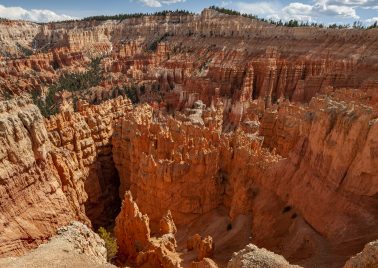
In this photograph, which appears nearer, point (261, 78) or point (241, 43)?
point (261, 78)

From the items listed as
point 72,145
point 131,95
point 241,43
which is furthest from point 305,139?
point 241,43

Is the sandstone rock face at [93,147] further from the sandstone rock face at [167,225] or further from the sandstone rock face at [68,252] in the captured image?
the sandstone rock face at [68,252]

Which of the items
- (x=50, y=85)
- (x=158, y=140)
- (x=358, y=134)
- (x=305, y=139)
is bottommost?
(x=50, y=85)

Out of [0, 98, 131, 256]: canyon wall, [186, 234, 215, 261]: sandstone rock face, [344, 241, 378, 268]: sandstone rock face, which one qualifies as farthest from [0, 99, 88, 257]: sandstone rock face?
[344, 241, 378, 268]: sandstone rock face

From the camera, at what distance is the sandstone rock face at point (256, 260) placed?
29.7 feet

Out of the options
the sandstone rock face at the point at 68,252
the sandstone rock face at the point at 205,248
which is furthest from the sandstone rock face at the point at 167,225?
the sandstone rock face at the point at 68,252

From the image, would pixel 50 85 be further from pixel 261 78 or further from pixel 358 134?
pixel 358 134

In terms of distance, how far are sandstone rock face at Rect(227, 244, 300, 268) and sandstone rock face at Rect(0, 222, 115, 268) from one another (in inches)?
172

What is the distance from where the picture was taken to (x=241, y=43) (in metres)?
74.6

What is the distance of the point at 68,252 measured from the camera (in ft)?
37.3

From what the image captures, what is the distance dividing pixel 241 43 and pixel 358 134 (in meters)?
63.4

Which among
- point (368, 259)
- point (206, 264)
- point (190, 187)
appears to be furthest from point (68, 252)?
point (190, 187)

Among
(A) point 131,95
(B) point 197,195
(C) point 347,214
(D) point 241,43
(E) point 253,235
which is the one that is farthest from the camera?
(D) point 241,43

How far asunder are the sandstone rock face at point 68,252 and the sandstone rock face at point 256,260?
437cm
